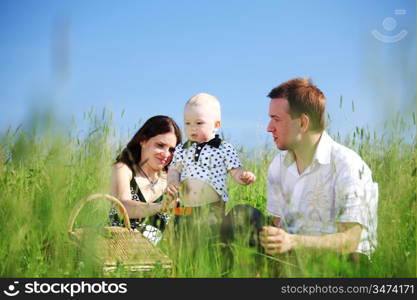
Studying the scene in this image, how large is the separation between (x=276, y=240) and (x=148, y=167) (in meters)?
1.26

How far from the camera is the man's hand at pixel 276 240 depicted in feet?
6.33

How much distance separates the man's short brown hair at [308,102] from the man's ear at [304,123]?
0.06 feet

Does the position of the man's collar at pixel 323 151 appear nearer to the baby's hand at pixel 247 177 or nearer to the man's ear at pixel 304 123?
the man's ear at pixel 304 123

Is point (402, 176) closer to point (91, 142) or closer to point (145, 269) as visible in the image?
point (145, 269)

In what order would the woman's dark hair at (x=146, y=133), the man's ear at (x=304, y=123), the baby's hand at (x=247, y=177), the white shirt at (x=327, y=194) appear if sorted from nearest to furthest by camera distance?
1. the white shirt at (x=327, y=194)
2. the man's ear at (x=304, y=123)
3. the baby's hand at (x=247, y=177)
4. the woman's dark hair at (x=146, y=133)

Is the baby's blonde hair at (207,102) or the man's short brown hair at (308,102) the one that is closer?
the man's short brown hair at (308,102)

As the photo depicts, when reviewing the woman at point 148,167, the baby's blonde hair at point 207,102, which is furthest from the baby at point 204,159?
the woman at point 148,167

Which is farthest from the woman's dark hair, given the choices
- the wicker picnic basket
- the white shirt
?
the white shirt

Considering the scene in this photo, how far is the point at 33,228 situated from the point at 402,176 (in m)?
1.50

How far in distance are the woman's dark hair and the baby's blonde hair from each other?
0.82ft

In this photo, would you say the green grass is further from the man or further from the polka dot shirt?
the polka dot shirt

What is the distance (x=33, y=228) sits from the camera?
2.09 meters

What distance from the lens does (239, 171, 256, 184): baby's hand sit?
8.48 feet

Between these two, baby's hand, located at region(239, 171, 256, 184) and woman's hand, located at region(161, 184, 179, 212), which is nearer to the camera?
woman's hand, located at region(161, 184, 179, 212)
